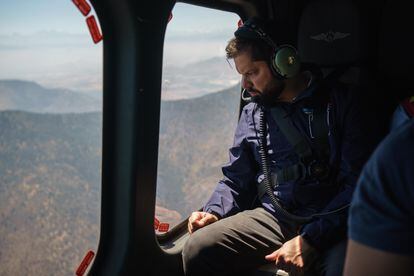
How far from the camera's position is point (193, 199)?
237 cm

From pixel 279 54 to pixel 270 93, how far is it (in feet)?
0.63

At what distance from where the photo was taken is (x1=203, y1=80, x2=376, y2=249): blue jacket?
1.72 meters

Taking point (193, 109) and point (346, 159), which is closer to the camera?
point (346, 159)

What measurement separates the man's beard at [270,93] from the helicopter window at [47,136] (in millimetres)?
724

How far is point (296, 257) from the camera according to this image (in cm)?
166

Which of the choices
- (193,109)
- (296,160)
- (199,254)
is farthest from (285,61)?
(199,254)

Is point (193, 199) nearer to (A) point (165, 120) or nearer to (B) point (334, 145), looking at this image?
(A) point (165, 120)

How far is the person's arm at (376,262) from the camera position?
0.66m

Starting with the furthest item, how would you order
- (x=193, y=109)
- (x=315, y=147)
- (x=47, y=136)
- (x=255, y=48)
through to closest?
(x=193, y=109) < (x=255, y=48) < (x=315, y=147) < (x=47, y=136)

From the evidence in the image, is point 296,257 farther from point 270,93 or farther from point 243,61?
point 243,61

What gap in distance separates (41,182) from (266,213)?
3.19 ft

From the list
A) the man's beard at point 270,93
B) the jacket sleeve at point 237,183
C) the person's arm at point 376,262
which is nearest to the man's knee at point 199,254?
the jacket sleeve at point 237,183

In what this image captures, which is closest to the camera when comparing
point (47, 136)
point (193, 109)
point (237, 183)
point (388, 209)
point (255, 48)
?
point (388, 209)

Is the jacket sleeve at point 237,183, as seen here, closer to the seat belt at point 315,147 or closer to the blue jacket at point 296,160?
the blue jacket at point 296,160
